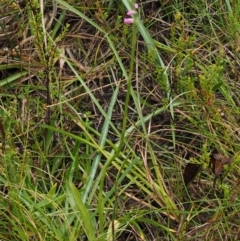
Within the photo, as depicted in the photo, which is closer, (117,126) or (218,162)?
(218,162)

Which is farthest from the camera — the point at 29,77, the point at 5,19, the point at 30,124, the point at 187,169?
the point at 5,19

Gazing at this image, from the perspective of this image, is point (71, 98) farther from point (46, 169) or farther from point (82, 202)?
point (82, 202)

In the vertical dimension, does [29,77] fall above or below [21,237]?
above

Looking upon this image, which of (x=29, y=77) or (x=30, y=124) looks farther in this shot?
(x=29, y=77)

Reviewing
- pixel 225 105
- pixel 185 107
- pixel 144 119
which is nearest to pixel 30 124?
pixel 144 119

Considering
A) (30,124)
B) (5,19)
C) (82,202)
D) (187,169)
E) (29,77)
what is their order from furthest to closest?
(5,19), (29,77), (30,124), (187,169), (82,202)

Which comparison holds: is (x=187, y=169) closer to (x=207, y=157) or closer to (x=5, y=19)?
(x=207, y=157)

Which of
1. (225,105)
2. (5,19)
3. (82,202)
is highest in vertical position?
(5,19)
